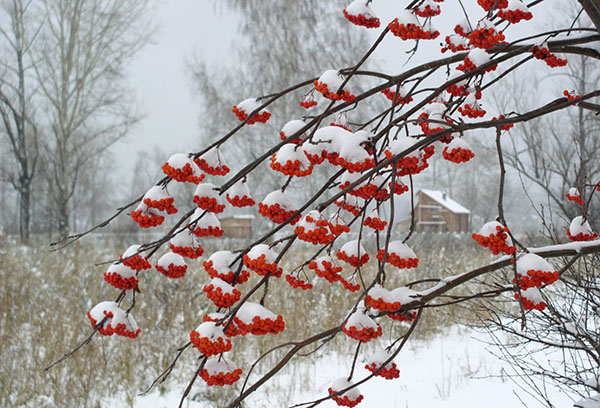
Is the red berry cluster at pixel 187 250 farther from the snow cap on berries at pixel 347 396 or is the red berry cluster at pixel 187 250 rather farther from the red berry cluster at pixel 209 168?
the snow cap on berries at pixel 347 396

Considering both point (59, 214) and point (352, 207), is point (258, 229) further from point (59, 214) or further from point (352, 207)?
point (352, 207)

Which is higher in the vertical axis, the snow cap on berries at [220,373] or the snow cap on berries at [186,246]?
the snow cap on berries at [186,246]

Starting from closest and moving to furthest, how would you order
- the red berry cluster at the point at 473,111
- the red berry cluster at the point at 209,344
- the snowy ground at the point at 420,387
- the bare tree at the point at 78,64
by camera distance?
the red berry cluster at the point at 209,344, the red berry cluster at the point at 473,111, the snowy ground at the point at 420,387, the bare tree at the point at 78,64

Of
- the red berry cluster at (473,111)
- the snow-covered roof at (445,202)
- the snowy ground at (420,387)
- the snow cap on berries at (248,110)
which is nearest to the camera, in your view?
the snow cap on berries at (248,110)

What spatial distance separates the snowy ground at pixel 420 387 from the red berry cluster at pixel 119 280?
6.53 feet

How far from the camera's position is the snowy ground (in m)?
2.88

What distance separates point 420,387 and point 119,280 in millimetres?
2856

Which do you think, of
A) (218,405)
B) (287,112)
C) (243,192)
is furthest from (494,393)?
(287,112)

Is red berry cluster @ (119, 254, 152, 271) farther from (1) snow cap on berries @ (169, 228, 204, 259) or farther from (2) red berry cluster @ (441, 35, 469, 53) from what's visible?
(2) red berry cluster @ (441, 35, 469, 53)

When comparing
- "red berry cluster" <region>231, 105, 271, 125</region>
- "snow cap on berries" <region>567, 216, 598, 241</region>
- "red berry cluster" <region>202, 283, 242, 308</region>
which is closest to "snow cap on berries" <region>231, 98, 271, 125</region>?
"red berry cluster" <region>231, 105, 271, 125</region>

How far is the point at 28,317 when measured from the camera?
4.16m

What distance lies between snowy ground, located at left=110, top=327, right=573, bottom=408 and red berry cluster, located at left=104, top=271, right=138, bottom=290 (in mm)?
1989

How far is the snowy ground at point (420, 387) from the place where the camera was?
2.88 metres

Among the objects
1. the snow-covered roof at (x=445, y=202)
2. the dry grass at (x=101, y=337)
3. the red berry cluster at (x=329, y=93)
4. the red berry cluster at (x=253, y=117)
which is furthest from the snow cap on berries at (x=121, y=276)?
the snow-covered roof at (x=445, y=202)
